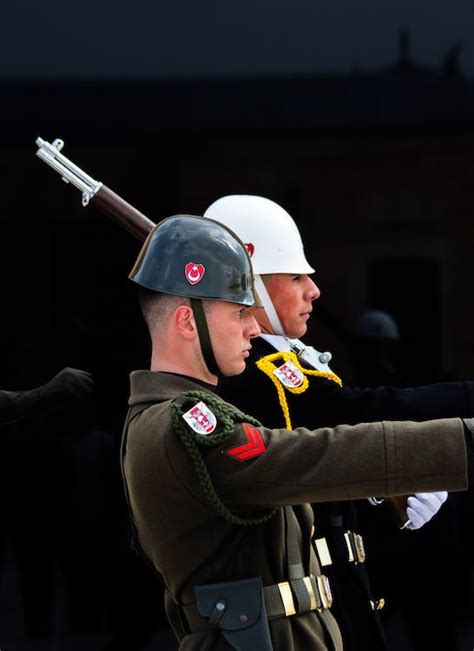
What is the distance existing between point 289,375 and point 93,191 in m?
0.65

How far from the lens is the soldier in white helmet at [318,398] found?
2693 millimetres

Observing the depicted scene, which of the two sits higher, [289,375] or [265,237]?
[265,237]

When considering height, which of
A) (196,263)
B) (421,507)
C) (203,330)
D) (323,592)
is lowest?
(323,592)

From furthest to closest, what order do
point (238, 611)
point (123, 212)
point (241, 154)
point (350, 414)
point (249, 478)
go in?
point (241, 154)
point (123, 212)
point (350, 414)
point (238, 611)
point (249, 478)

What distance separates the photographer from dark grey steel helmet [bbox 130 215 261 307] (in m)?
2.12

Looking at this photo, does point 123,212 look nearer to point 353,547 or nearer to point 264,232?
point 264,232

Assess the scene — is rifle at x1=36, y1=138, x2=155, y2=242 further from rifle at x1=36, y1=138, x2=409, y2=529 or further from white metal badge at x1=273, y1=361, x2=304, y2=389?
white metal badge at x1=273, y1=361, x2=304, y2=389

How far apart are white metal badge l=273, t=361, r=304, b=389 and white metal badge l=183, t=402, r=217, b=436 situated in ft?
2.38

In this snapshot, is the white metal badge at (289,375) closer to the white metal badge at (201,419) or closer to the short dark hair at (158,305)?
the short dark hair at (158,305)

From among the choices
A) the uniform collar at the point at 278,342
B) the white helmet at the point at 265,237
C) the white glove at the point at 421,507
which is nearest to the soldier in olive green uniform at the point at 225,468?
the white glove at the point at 421,507

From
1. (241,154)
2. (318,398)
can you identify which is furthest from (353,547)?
(241,154)

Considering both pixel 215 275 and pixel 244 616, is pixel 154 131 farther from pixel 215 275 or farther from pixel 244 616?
pixel 244 616

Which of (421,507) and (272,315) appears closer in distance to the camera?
(421,507)

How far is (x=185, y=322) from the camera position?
2.12 meters
